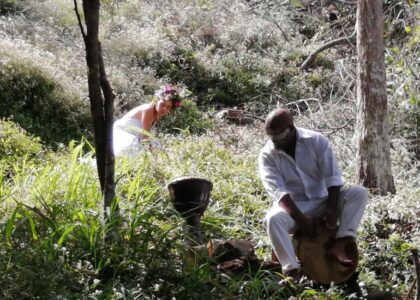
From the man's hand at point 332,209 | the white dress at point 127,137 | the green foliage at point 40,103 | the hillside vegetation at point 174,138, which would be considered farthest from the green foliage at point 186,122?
the man's hand at point 332,209

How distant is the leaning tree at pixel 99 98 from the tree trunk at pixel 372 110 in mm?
3892

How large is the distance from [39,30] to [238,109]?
13.4 feet

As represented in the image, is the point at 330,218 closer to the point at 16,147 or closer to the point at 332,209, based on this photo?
the point at 332,209

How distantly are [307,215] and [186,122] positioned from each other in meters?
5.89

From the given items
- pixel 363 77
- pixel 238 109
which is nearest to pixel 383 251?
pixel 363 77

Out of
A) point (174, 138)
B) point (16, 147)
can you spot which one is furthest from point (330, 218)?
point (174, 138)

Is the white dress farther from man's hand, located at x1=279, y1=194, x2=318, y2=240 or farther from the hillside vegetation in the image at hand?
man's hand, located at x1=279, y1=194, x2=318, y2=240

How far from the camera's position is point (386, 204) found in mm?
6867

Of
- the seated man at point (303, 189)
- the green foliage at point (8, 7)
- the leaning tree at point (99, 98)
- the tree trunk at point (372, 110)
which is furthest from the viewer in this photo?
the green foliage at point (8, 7)

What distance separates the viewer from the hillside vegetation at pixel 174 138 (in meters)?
4.26

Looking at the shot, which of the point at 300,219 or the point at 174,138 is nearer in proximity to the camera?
the point at 300,219

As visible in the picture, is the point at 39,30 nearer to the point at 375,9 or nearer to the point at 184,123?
the point at 184,123

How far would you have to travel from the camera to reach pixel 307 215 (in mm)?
5449

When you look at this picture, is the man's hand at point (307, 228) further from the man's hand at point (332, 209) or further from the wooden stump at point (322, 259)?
the man's hand at point (332, 209)
